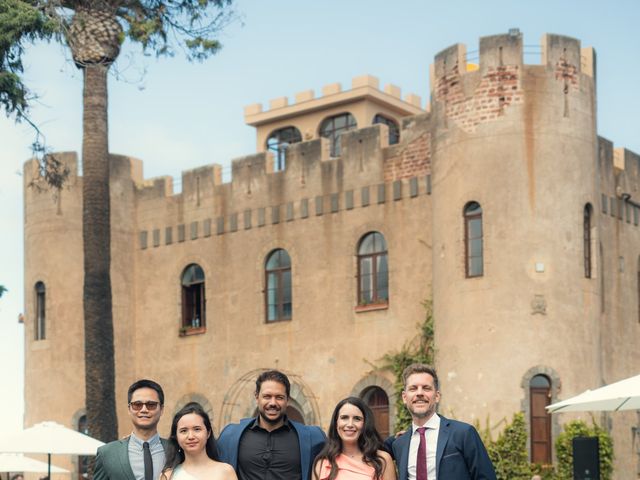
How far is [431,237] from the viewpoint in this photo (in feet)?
94.2

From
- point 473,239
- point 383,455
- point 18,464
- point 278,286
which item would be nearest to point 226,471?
point 383,455

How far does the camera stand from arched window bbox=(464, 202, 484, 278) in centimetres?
2711

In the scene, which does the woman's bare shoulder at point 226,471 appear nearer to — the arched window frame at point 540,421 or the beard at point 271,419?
the beard at point 271,419

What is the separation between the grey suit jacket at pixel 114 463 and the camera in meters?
8.41

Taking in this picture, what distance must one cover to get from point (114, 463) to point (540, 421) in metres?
18.9

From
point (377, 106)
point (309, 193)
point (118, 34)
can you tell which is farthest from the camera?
point (377, 106)

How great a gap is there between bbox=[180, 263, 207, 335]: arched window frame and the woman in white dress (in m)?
24.6

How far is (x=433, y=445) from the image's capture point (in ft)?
27.6

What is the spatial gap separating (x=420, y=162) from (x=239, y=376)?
653cm

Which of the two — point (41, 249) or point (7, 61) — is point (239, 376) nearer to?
point (41, 249)

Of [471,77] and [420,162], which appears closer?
[471,77]

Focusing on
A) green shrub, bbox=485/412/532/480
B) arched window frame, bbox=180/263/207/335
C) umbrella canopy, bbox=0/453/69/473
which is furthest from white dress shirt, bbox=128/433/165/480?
arched window frame, bbox=180/263/207/335

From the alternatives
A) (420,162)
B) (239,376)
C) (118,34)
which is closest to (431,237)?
(420,162)

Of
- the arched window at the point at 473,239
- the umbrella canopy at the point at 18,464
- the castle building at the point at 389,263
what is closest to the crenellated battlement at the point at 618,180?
the castle building at the point at 389,263
